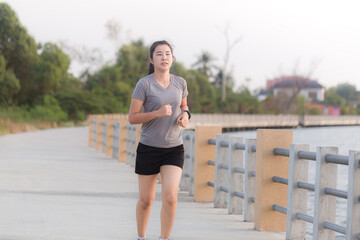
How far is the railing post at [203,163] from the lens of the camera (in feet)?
35.1

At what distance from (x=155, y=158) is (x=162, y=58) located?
33.5 inches

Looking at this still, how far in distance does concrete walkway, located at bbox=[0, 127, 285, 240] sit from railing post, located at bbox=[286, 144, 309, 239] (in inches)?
14.5

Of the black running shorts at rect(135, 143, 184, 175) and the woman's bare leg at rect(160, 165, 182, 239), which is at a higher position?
the black running shorts at rect(135, 143, 184, 175)

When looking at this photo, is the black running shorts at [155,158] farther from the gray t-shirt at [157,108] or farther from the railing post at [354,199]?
the railing post at [354,199]

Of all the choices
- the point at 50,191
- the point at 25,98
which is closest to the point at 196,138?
the point at 50,191

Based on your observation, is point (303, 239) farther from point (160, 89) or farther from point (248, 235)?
point (160, 89)

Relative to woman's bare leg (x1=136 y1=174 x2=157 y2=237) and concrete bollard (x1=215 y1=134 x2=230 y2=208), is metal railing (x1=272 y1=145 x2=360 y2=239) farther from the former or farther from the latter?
concrete bollard (x1=215 y1=134 x2=230 y2=208)

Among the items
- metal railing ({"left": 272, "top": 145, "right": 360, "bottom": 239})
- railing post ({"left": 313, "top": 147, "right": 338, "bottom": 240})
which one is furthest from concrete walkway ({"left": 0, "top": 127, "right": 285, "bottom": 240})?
railing post ({"left": 313, "top": 147, "right": 338, "bottom": 240})

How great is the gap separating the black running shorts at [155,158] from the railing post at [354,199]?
1.50 m

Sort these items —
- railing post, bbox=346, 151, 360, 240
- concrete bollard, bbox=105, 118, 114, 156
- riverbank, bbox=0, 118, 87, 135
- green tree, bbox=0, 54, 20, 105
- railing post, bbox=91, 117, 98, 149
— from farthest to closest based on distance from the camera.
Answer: green tree, bbox=0, 54, 20, 105 → riverbank, bbox=0, 118, 87, 135 → railing post, bbox=91, 117, 98, 149 → concrete bollard, bbox=105, 118, 114, 156 → railing post, bbox=346, 151, 360, 240

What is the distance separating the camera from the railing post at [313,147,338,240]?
6.70 meters

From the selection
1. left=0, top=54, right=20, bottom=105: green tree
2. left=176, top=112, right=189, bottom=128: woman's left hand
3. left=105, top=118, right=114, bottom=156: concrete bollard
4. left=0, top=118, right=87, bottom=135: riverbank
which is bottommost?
left=0, top=118, right=87, bottom=135: riverbank

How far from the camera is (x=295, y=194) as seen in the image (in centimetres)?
739

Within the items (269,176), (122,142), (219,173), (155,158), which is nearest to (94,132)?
(122,142)
